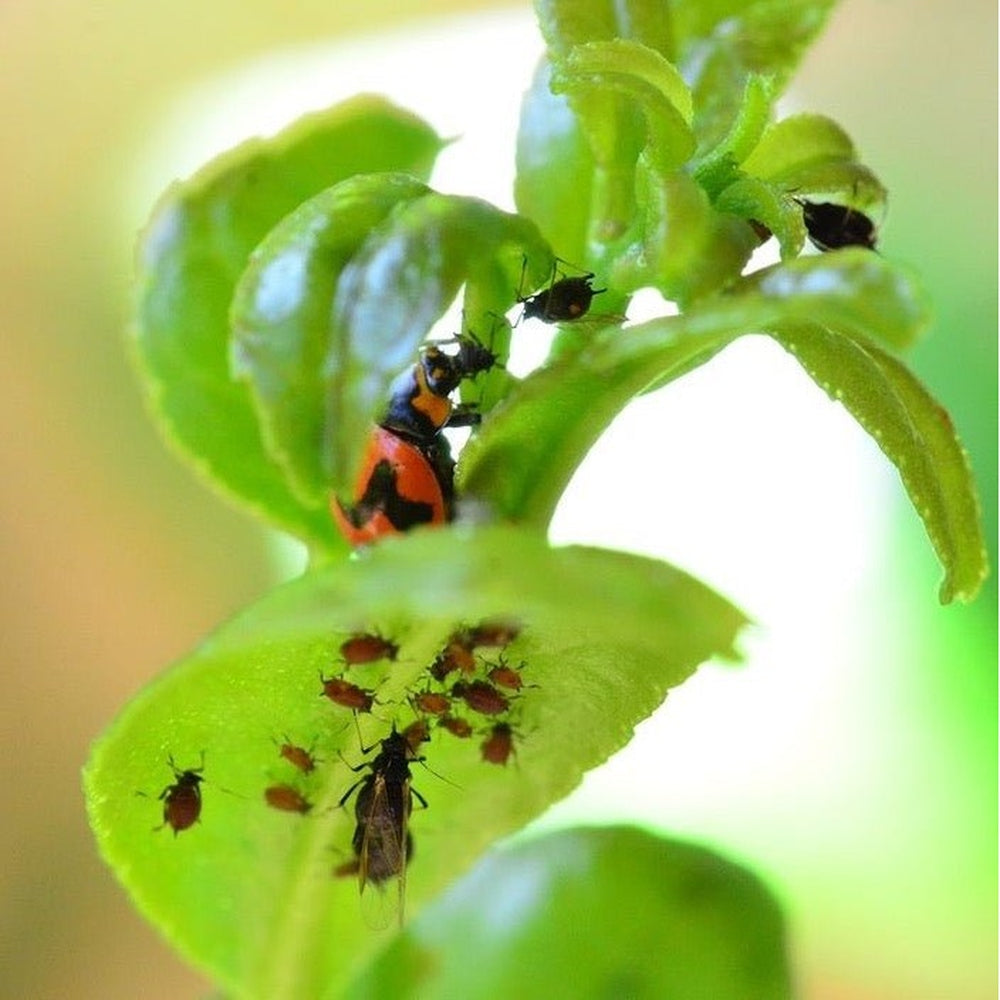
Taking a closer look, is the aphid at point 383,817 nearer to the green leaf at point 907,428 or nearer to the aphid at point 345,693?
the aphid at point 345,693

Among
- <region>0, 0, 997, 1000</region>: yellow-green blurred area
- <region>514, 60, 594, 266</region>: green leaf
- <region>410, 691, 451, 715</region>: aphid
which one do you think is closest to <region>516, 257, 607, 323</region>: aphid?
A: <region>514, 60, 594, 266</region>: green leaf

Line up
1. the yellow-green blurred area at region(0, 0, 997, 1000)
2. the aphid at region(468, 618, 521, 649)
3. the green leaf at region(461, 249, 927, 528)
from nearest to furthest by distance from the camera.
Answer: the green leaf at region(461, 249, 927, 528), the aphid at region(468, 618, 521, 649), the yellow-green blurred area at region(0, 0, 997, 1000)

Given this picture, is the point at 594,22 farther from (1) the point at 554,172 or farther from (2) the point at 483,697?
(2) the point at 483,697

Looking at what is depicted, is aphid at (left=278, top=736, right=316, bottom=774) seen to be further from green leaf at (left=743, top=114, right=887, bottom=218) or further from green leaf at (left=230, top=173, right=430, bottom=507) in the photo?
green leaf at (left=743, top=114, right=887, bottom=218)

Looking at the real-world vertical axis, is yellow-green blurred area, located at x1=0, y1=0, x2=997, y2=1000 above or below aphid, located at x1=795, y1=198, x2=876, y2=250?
below

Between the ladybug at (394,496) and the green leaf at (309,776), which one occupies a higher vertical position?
the ladybug at (394,496)

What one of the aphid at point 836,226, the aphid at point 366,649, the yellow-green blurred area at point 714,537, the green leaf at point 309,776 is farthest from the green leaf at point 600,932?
the yellow-green blurred area at point 714,537
